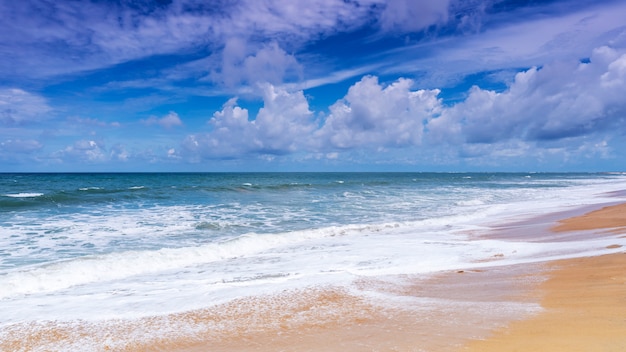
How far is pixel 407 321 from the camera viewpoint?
5523 mm

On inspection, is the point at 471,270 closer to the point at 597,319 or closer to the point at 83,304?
the point at 597,319

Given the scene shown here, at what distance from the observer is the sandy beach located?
4660 millimetres

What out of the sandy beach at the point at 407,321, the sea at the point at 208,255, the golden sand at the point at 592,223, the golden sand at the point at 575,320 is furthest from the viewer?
the golden sand at the point at 592,223

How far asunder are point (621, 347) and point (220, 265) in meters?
8.59

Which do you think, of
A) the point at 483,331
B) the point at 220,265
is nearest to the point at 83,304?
the point at 220,265

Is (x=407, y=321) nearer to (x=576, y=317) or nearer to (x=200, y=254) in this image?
(x=576, y=317)

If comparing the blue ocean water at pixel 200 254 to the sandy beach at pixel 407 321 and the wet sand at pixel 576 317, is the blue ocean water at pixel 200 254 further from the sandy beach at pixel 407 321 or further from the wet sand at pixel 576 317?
the wet sand at pixel 576 317

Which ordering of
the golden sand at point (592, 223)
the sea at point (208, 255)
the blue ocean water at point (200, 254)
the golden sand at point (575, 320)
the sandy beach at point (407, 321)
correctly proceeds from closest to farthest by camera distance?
the golden sand at point (575, 320) < the sandy beach at point (407, 321) < the sea at point (208, 255) < the blue ocean water at point (200, 254) < the golden sand at point (592, 223)

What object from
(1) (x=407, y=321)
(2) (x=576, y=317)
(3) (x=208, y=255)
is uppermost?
(2) (x=576, y=317)

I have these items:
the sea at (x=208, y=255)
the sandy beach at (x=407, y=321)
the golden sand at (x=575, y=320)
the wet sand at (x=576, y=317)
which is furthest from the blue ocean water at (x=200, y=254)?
the golden sand at (x=575, y=320)

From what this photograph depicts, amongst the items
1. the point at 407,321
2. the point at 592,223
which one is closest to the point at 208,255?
the point at 407,321

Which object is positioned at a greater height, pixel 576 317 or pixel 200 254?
pixel 576 317

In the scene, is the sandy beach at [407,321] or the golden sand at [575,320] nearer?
the golden sand at [575,320]

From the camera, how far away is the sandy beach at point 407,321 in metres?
4.66
